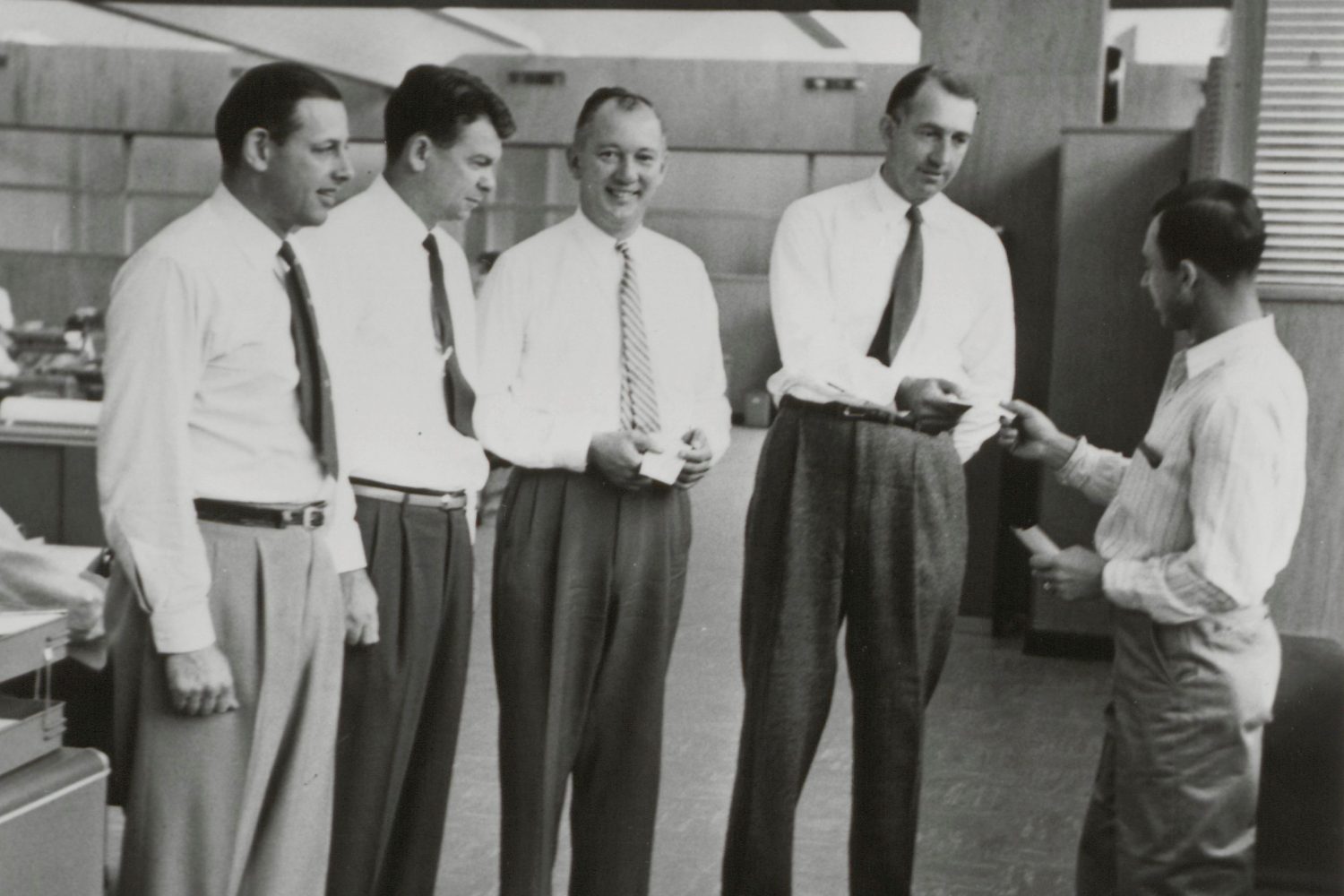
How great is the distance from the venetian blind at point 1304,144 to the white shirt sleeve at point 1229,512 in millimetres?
791

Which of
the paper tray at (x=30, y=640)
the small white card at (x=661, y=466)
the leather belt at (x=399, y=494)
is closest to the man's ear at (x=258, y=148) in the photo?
the leather belt at (x=399, y=494)

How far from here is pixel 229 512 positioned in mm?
2463

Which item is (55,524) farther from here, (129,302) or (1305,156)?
(1305,156)

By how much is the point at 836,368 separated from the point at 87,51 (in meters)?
16.3

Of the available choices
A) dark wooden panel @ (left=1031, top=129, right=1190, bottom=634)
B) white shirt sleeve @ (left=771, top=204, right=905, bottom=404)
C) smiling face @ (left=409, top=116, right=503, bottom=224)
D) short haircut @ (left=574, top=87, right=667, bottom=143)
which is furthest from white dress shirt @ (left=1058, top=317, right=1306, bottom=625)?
dark wooden panel @ (left=1031, top=129, right=1190, bottom=634)

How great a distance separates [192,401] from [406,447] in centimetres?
57

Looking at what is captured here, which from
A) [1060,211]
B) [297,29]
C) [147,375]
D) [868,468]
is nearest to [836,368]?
[868,468]

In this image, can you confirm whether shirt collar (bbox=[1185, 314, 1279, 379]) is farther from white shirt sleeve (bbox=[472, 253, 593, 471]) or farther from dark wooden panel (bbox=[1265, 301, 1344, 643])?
white shirt sleeve (bbox=[472, 253, 593, 471])

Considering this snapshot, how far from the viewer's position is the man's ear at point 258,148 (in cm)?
247

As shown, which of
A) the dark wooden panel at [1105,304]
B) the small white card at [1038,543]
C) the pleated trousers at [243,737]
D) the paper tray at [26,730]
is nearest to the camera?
the paper tray at [26,730]

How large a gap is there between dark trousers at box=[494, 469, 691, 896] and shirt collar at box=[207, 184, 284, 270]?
2.48 ft

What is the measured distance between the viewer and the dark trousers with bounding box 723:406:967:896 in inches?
122

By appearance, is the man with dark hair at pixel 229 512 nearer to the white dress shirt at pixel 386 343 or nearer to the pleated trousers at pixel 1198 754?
the white dress shirt at pixel 386 343

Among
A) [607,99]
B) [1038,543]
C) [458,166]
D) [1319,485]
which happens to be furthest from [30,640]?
[1319,485]
